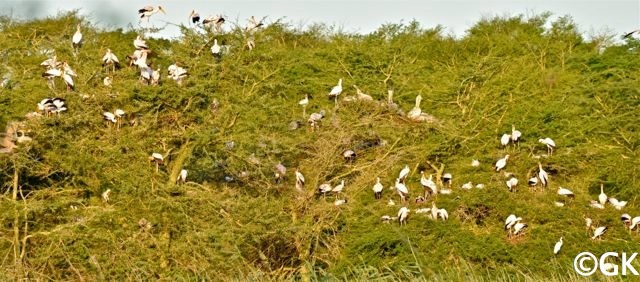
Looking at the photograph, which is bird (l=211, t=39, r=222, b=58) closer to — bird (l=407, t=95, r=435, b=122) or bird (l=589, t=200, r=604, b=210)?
bird (l=407, t=95, r=435, b=122)

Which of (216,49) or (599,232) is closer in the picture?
(599,232)

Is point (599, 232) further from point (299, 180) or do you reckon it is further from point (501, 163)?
point (299, 180)

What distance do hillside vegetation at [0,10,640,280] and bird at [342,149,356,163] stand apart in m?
0.10

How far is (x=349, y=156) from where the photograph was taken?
43.1 ft

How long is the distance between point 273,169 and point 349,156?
1434mm

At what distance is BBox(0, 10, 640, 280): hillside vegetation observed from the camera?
1089 cm

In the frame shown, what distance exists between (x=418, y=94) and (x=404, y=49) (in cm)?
165

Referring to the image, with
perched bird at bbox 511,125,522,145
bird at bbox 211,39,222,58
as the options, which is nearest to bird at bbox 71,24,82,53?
bird at bbox 211,39,222,58

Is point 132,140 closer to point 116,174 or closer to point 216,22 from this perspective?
point 116,174

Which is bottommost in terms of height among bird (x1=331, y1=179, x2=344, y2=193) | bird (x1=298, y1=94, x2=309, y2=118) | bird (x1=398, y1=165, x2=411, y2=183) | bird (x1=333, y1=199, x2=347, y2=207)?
bird (x1=333, y1=199, x2=347, y2=207)

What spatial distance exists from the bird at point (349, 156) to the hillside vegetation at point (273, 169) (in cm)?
10

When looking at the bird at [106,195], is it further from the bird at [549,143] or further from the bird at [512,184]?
the bird at [549,143]

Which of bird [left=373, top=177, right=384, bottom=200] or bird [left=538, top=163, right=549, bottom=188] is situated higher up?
bird [left=538, top=163, right=549, bottom=188]

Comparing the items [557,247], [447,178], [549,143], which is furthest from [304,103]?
[557,247]
